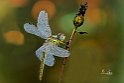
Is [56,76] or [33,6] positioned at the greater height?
[33,6]

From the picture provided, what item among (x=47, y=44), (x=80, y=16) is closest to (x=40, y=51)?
(x=47, y=44)

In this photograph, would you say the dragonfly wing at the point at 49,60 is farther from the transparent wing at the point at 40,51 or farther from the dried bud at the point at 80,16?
the dried bud at the point at 80,16

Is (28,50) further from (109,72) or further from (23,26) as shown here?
(109,72)

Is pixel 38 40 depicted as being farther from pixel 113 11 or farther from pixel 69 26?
pixel 113 11

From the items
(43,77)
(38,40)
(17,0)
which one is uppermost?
(17,0)

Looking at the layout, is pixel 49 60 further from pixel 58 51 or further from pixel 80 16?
pixel 80 16

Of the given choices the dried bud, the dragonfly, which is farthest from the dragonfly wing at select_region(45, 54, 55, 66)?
the dried bud

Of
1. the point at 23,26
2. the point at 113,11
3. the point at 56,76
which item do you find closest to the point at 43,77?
the point at 56,76
